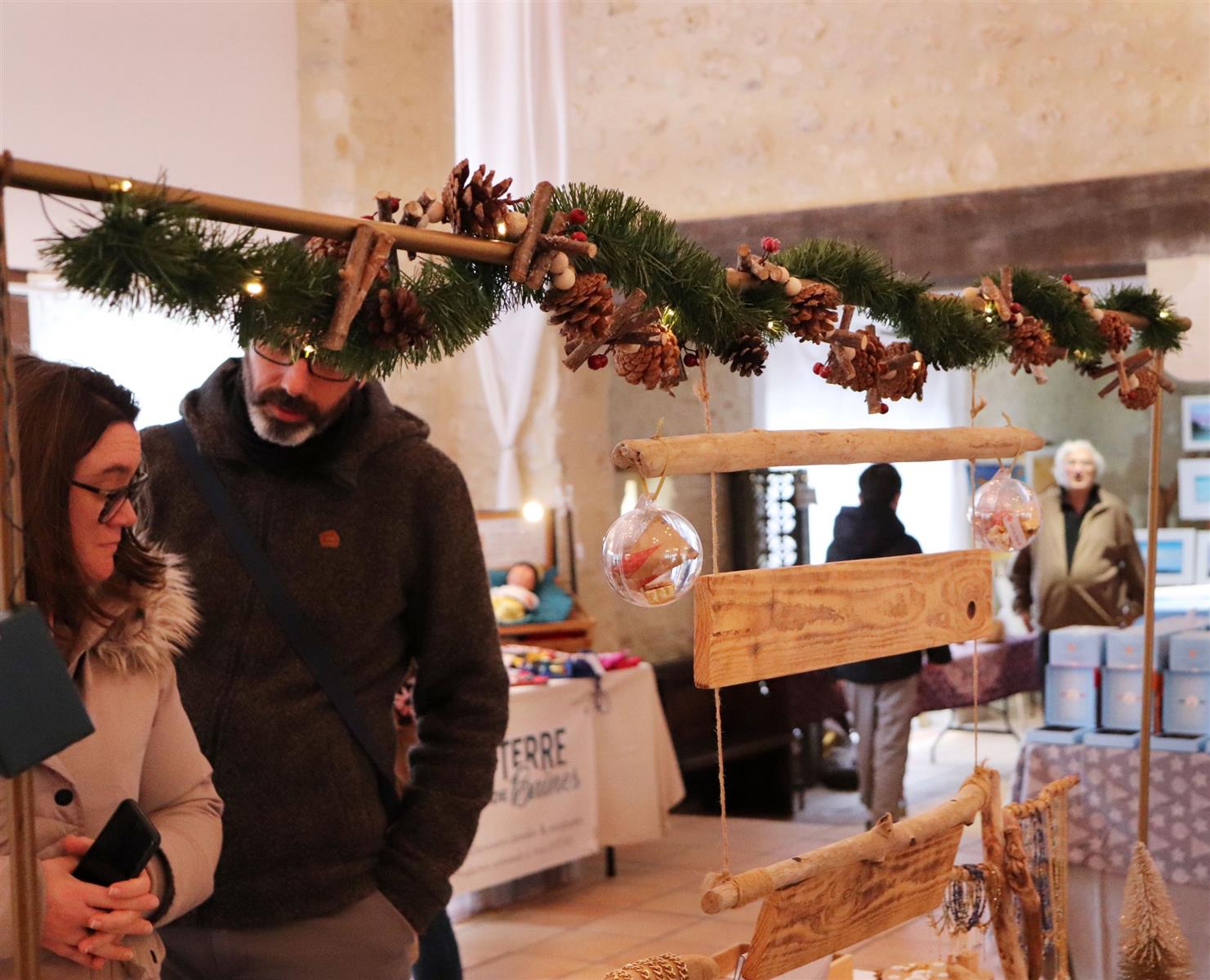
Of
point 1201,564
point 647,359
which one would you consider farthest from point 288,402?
point 1201,564

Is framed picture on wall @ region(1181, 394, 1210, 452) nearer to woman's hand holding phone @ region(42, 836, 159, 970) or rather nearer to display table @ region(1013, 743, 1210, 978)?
display table @ region(1013, 743, 1210, 978)

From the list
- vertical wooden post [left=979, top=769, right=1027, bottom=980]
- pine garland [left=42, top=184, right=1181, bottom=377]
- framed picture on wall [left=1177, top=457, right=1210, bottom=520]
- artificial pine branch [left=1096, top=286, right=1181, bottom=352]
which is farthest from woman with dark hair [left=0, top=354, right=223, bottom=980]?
framed picture on wall [left=1177, top=457, right=1210, bottom=520]

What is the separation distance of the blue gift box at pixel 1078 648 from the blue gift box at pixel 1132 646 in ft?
0.08

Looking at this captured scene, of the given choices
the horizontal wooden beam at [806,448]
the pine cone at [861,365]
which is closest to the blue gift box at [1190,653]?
the horizontal wooden beam at [806,448]

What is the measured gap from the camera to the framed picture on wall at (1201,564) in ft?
18.1

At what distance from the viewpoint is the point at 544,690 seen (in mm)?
4891

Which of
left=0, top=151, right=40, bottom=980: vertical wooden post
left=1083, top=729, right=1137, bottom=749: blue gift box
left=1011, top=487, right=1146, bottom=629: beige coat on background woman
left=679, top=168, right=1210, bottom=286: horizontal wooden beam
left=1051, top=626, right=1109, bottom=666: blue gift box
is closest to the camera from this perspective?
left=0, top=151, right=40, bottom=980: vertical wooden post

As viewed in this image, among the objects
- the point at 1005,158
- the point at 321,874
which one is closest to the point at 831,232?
the point at 1005,158

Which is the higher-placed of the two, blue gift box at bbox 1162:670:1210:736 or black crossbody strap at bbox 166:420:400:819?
black crossbody strap at bbox 166:420:400:819

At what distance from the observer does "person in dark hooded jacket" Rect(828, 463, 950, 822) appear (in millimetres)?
5043

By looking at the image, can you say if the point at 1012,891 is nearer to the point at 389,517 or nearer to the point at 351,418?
the point at 389,517

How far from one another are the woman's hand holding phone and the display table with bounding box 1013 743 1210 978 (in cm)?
330

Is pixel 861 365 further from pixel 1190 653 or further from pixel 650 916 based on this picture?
pixel 650 916

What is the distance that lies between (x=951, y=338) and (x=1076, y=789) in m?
2.97
